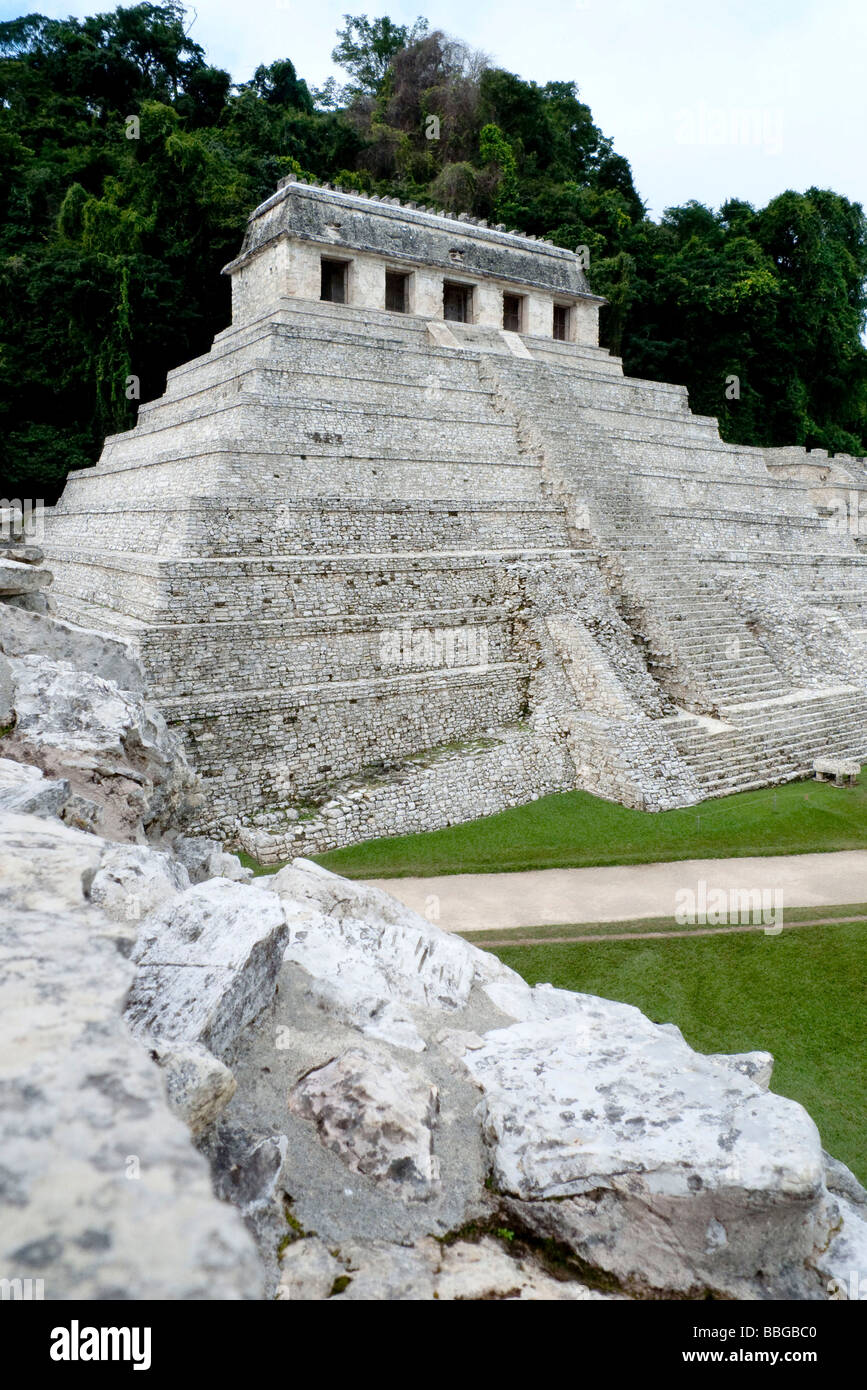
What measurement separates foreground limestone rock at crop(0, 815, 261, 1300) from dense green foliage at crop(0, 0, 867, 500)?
24.7 metres

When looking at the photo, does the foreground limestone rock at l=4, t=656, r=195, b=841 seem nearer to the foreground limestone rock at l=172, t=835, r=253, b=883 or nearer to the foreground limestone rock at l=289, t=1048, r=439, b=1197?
the foreground limestone rock at l=172, t=835, r=253, b=883

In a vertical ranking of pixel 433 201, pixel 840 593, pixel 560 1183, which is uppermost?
pixel 433 201

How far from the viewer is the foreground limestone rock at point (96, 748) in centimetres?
688

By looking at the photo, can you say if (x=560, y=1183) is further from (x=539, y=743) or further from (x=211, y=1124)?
(x=539, y=743)

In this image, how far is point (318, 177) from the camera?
33.5 m

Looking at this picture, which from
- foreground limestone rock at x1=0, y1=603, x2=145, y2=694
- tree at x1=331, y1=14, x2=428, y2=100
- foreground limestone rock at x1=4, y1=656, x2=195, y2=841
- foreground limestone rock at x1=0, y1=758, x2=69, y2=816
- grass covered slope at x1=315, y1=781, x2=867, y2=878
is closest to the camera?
foreground limestone rock at x1=0, y1=758, x2=69, y2=816

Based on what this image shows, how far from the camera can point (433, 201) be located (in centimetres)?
3312

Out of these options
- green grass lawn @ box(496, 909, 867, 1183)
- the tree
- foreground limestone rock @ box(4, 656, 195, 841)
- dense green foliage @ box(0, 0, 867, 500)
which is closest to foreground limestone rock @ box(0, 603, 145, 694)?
foreground limestone rock @ box(4, 656, 195, 841)

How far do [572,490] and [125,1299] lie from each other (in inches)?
641

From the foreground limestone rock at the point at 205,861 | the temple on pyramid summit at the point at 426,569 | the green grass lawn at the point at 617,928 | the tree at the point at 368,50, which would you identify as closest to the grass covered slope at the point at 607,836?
the temple on pyramid summit at the point at 426,569

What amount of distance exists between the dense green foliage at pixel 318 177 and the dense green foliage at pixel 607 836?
1863cm

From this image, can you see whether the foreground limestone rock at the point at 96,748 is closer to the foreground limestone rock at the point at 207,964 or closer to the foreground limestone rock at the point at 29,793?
the foreground limestone rock at the point at 29,793

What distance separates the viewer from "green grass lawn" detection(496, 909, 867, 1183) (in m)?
6.41
